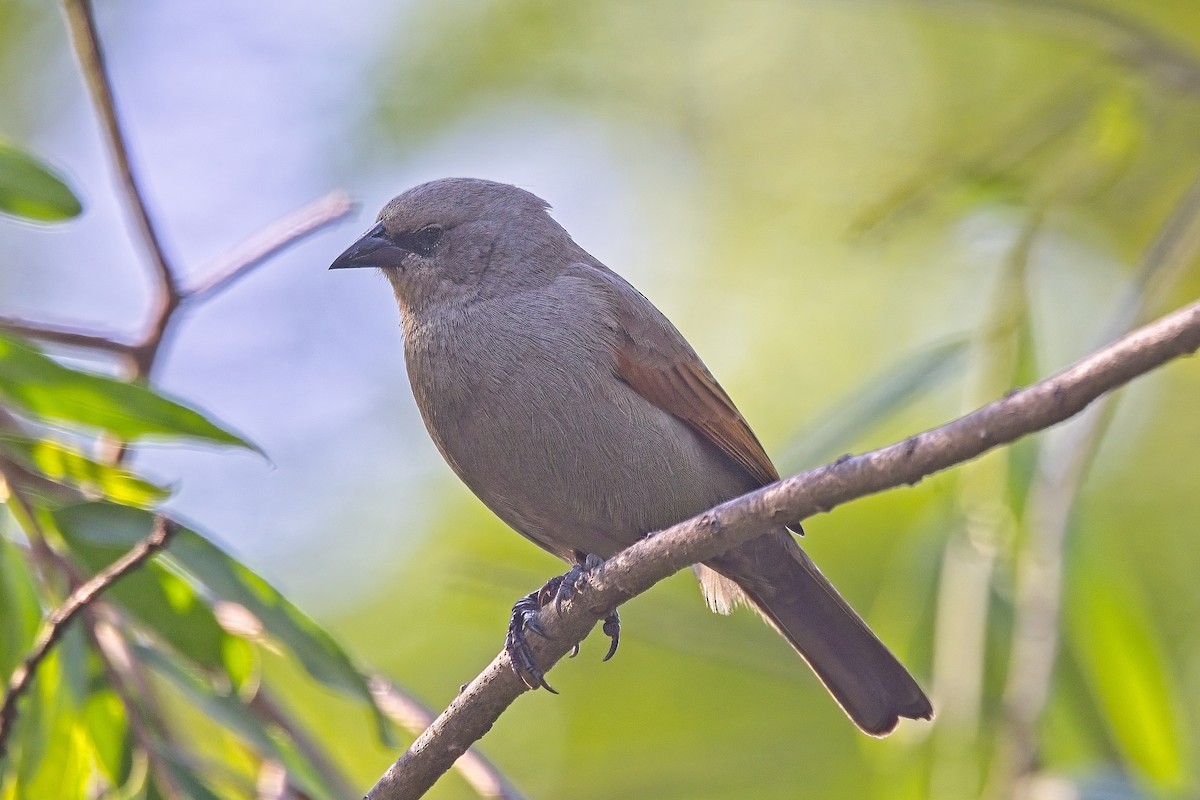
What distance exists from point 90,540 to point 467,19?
25.4ft

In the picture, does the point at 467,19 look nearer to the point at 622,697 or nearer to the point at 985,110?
the point at 985,110

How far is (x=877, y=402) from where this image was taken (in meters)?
4.58

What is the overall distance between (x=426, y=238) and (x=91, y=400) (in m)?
1.50

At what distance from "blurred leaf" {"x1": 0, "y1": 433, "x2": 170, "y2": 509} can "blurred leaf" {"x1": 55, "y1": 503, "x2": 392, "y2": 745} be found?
0.21 m

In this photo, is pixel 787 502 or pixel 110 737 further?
pixel 110 737

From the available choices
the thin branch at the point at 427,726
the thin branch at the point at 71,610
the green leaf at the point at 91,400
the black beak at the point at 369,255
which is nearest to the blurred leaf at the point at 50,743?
the thin branch at the point at 71,610

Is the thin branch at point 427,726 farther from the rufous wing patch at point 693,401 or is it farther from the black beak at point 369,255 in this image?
the black beak at point 369,255

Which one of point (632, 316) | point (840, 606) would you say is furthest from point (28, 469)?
point (840, 606)

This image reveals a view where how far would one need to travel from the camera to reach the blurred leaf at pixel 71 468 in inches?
138

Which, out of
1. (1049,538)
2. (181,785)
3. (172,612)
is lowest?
(1049,538)

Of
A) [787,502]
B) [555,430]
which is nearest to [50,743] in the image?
[555,430]

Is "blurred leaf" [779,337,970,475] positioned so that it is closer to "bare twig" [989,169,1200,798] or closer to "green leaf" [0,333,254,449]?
"bare twig" [989,169,1200,798]

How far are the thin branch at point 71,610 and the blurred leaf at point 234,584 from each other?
0.28 m

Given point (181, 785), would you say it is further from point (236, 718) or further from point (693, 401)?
point (693, 401)
